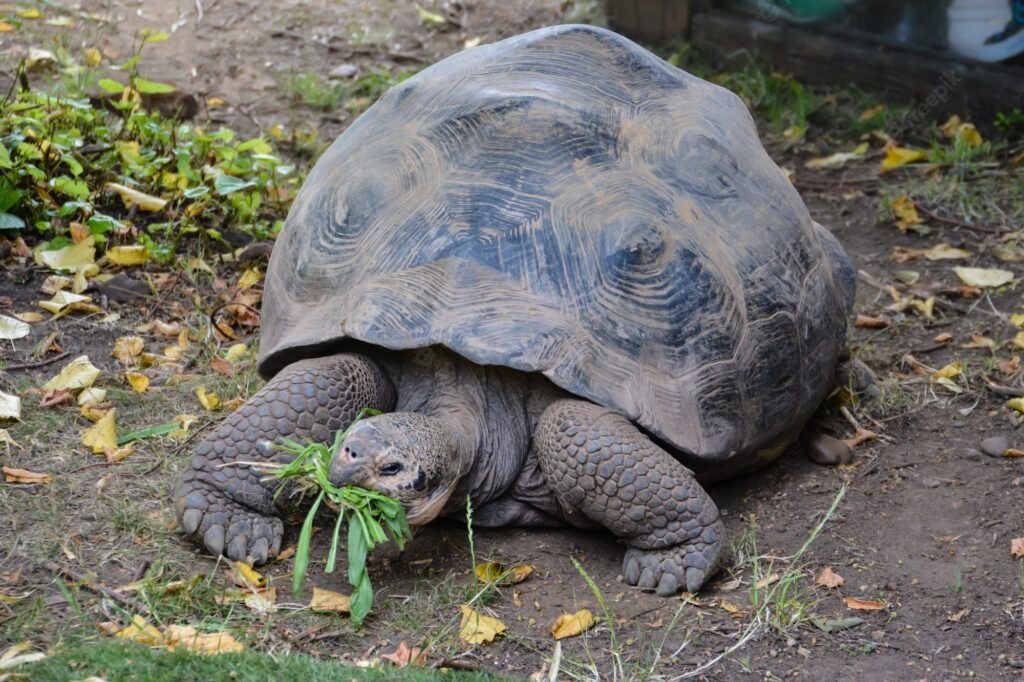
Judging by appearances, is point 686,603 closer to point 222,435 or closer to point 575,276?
point 575,276

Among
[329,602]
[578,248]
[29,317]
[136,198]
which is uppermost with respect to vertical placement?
[578,248]

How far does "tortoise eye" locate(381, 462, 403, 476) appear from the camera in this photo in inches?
124

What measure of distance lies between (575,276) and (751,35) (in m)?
4.49

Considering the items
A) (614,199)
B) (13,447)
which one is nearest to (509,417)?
(614,199)

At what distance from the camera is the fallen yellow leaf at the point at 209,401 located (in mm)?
4137

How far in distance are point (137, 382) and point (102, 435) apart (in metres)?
0.41

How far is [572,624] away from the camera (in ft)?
10.4

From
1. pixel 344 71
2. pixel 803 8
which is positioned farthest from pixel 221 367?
pixel 803 8

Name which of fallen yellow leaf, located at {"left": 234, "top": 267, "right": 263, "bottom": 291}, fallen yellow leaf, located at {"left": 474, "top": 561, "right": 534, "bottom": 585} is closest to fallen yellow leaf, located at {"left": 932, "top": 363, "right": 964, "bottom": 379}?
fallen yellow leaf, located at {"left": 474, "top": 561, "right": 534, "bottom": 585}

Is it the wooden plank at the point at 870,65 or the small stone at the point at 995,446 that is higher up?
the wooden plank at the point at 870,65

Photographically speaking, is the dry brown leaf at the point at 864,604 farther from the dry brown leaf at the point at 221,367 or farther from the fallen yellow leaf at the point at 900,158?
the fallen yellow leaf at the point at 900,158

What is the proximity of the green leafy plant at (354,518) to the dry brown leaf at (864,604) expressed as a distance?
4.05 feet

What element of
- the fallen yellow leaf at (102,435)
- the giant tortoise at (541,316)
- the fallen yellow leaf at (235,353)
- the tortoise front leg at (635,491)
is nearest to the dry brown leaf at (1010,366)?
the giant tortoise at (541,316)

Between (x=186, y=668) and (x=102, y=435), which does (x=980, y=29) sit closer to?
(x=102, y=435)
